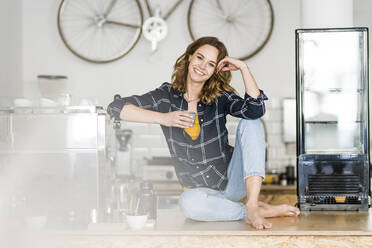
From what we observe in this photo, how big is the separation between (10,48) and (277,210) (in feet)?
8.10

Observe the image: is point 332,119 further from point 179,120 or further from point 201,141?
point 179,120

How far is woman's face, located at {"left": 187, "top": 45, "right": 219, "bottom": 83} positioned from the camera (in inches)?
91.8

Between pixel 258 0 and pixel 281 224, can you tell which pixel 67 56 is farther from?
pixel 281 224

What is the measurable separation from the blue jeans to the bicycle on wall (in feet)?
6.37

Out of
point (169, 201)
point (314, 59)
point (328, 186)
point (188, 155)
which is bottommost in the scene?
point (169, 201)

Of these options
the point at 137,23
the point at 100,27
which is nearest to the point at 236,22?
the point at 137,23

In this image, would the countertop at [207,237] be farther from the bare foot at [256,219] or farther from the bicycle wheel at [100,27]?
the bicycle wheel at [100,27]

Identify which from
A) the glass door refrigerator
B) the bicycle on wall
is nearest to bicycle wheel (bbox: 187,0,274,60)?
the bicycle on wall

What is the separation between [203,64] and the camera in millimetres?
2332

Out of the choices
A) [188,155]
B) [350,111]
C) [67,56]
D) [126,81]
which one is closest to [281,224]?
[188,155]

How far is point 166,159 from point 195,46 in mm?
1687

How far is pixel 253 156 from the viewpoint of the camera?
221cm

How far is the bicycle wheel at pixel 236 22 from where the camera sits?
4125mm

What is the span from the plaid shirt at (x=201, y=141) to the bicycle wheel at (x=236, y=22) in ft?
5.97
